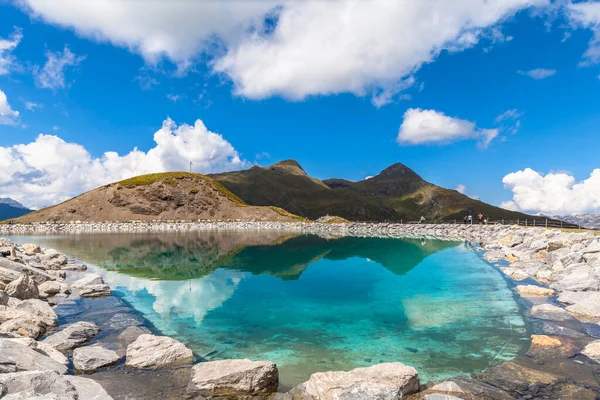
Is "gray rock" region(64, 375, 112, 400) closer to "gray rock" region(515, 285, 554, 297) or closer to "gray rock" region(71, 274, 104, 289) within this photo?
"gray rock" region(71, 274, 104, 289)

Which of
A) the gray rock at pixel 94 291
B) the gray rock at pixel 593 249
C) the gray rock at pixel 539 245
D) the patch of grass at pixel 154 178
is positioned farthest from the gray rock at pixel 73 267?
the patch of grass at pixel 154 178

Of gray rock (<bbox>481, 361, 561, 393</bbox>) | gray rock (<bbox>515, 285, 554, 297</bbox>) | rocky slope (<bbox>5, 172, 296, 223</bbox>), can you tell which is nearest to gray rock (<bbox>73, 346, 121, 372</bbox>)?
gray rock (<bbox>481, 361, 561, 393</bbox>)

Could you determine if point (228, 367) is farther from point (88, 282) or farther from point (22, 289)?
point (88, 282)

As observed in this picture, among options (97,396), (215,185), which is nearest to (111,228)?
(215,185)

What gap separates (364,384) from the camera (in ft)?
25.7

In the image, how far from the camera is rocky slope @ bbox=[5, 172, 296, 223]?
11723 centimetres

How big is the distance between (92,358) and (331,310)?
1049 centimetres

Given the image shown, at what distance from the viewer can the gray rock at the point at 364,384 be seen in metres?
7.65

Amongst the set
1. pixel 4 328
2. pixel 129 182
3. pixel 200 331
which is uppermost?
pixel 129 182

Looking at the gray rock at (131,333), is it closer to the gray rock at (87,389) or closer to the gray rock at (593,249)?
the gray rock at (87,389)

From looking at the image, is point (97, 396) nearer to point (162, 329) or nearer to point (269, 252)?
point (162, 329)

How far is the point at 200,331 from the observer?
1385 centimetres

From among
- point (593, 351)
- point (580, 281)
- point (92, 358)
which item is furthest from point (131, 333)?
point (580, 281)

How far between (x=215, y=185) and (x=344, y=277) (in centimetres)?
12253
